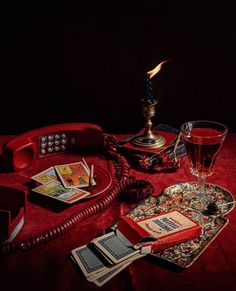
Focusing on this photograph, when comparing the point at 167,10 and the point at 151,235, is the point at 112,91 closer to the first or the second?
the point at 167,10

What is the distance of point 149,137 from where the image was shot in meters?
1.74

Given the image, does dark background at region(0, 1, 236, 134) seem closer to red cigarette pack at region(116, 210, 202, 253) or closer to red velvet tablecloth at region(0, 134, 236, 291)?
red velvet tablecloth at region(0, 134, 236, 291)

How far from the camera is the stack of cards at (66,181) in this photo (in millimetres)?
1394

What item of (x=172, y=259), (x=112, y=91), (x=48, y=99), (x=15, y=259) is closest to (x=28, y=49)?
(x=48, y=99)

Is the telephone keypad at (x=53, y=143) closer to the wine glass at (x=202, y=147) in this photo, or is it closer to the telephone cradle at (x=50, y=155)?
the telephone cradle at (x=50, y=155)

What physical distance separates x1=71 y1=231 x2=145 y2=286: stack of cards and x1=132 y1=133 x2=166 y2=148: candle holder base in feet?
2.00

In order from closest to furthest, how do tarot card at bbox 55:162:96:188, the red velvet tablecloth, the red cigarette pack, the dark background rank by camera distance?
1. the red velvet tablecloth
2. the red cigarette pack
3. tarot card at bbox 55:162:96:188
4. the dark background

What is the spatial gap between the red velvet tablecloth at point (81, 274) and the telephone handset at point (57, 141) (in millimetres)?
357

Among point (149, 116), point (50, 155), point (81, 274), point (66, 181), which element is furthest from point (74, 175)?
point (81, 274)

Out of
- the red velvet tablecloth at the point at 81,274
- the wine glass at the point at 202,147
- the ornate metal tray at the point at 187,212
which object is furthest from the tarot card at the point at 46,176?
the wine glass at the point at 202,147

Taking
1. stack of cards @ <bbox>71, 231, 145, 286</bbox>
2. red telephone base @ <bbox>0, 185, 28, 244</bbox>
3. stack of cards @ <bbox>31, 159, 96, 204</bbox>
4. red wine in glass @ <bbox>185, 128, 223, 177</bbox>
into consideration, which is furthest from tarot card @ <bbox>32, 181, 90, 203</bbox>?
red wine in glass @ <bbox>185, 128, 223, 177</bbox>

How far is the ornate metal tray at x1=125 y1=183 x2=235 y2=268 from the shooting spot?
111 centimetres

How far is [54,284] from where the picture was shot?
102 centimetres

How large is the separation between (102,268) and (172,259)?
0.18m
